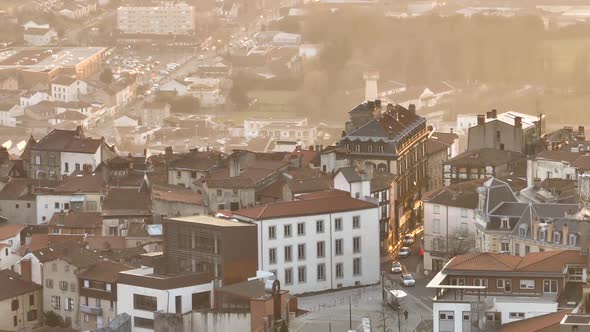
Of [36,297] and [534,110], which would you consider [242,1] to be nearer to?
[534,110]

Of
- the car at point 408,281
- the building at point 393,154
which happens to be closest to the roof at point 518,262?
the car at point 408,281

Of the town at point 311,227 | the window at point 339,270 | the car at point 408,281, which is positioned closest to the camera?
the town at point 311,227

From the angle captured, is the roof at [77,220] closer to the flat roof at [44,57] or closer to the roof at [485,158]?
the roof at [485,158]

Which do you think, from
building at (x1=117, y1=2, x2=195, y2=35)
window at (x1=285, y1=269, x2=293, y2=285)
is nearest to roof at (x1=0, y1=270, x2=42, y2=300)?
window at (x1=285, y1=269, x2=293, y2=285)

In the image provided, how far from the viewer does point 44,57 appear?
73.6 m

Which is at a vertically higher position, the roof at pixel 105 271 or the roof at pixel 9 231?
the roof at pixel 105 271

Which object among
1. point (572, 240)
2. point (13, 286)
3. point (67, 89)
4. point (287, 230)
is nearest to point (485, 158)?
point (287, 230)

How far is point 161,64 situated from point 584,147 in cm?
4145

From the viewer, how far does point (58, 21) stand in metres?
82.5

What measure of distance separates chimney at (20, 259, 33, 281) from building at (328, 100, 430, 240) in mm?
5260

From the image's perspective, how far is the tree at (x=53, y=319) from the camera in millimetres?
26812

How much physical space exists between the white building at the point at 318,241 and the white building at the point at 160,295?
5.44 feet

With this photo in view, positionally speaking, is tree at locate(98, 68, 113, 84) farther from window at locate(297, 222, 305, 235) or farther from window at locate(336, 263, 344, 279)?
window at locate(297, 222, 305, 235)

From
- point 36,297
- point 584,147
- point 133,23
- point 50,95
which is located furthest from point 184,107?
point 36,297
